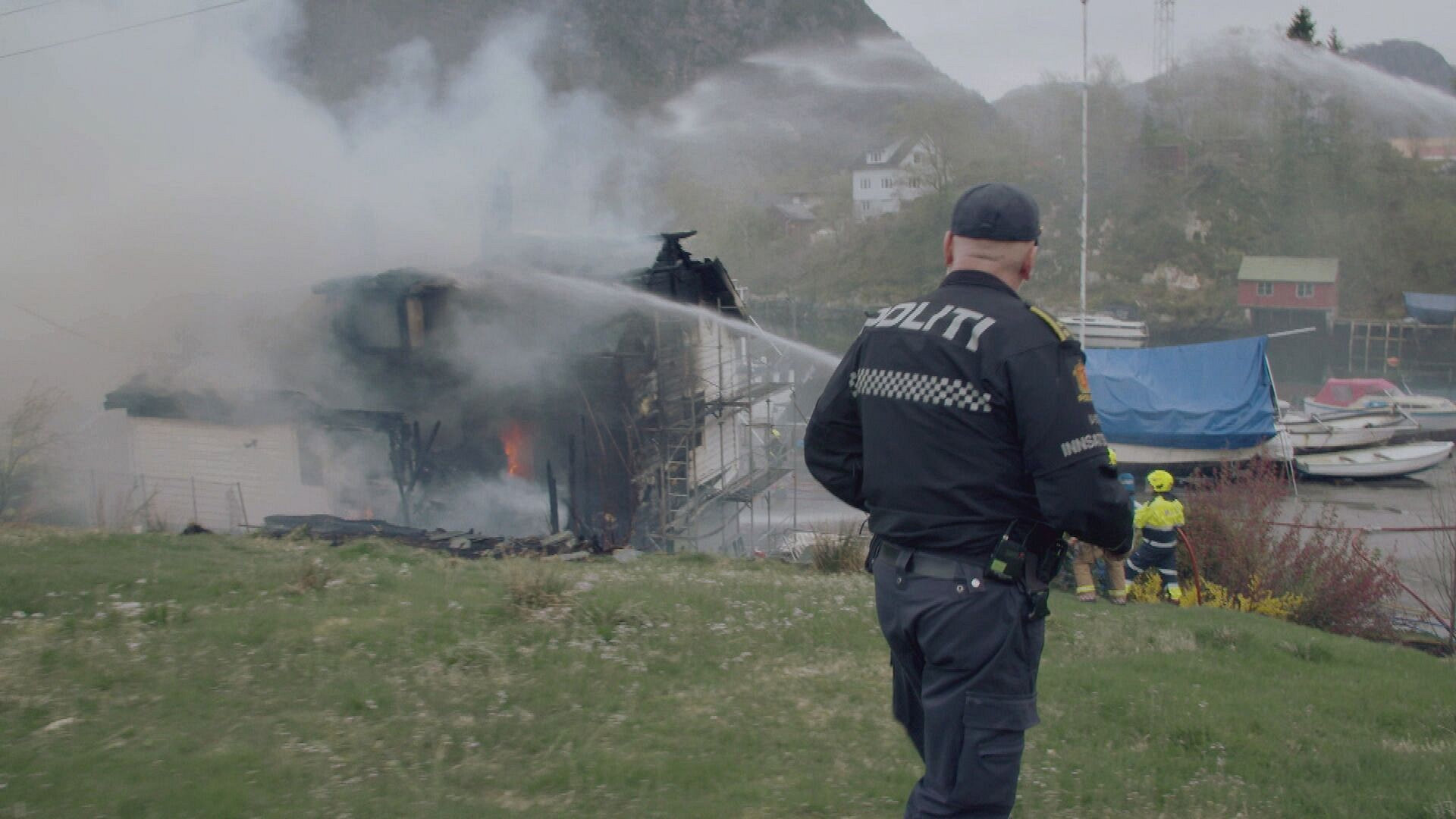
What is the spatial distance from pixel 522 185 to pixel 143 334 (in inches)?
513

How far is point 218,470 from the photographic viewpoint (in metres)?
23.4

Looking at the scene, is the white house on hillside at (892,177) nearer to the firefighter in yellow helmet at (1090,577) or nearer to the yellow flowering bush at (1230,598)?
the yellow flowering bush at (1230,598)

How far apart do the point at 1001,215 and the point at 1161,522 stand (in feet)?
33.7

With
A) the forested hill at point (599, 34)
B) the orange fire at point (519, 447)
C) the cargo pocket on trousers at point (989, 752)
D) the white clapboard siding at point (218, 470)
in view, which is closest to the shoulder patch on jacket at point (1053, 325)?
the cargo pocket on trousers at point (989, 752)

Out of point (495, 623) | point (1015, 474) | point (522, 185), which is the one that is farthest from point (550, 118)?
point (1015, 474)

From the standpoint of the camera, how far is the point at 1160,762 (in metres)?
4.79

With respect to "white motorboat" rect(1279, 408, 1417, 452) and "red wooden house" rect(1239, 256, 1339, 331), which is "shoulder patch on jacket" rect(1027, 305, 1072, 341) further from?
"red wooden house" rect(1239, 256, 1339, 331)

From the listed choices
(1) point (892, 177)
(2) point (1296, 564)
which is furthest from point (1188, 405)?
(1) point (892, 177)

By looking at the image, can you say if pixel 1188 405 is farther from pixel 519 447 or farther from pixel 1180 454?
pixel 519 447

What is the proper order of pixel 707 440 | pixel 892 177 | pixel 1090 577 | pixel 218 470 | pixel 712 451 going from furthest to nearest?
1. pixel 892 177
2. pixel 712 451
3. pixel 707 440
4. pixel 218 470
5. pixel 1090 577

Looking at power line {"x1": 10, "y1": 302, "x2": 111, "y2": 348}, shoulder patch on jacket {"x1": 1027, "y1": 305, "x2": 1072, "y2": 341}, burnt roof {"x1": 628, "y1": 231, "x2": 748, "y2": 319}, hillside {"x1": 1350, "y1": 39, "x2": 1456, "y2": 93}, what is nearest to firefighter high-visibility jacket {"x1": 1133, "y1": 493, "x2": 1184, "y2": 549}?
shoulder patch on jacket {"x1": 1027, "y1": 305, "x2": 1072, "y2": 341}

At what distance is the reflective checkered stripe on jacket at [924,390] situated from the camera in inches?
113

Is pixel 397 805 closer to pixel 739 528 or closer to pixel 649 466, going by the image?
pixel 649 466

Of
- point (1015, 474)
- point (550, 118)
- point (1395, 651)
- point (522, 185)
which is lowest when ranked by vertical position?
point (1395, 651)
